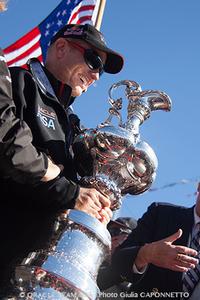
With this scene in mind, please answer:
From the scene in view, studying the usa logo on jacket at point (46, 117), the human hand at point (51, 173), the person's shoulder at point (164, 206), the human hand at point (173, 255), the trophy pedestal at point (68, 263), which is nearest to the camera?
the trophy pedestal at point (68, 263)

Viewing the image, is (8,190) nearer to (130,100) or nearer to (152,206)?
(130,100)

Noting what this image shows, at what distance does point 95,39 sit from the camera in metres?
2.07

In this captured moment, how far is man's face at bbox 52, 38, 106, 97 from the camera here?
2.04 m

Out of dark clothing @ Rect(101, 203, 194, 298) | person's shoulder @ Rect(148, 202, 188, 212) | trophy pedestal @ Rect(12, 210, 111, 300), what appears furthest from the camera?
person's shoulder @ Rect(148, 202, 188, 212)

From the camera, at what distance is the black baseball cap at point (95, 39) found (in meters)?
2.06

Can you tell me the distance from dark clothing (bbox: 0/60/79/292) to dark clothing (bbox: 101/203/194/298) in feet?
2.03

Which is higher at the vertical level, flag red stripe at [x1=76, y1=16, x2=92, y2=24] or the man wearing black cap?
flag red stripe at [x1=76, y1=16, x2=92, y2=24]

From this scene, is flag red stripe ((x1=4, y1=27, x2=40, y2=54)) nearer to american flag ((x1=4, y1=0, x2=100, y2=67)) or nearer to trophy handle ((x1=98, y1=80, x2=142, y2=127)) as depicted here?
american flag ((x1=4, y1=0, x2=100, y2=67))

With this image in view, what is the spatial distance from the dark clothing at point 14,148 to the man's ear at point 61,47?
0.71 meters

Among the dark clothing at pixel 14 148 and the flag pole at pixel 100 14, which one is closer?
the dark clothing at pixel 14 148

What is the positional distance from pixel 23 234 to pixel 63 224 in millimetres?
158

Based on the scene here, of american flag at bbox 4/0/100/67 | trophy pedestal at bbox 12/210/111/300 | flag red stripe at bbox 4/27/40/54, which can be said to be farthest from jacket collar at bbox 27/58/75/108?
flag red stripe at bbox 4/27/40/54

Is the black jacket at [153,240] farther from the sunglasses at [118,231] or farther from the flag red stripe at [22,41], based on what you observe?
the flag red stripe at [22,41]

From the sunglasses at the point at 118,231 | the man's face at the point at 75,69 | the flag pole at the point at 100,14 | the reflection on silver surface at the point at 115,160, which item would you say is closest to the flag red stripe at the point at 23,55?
the flag pole at the point at 100,14
